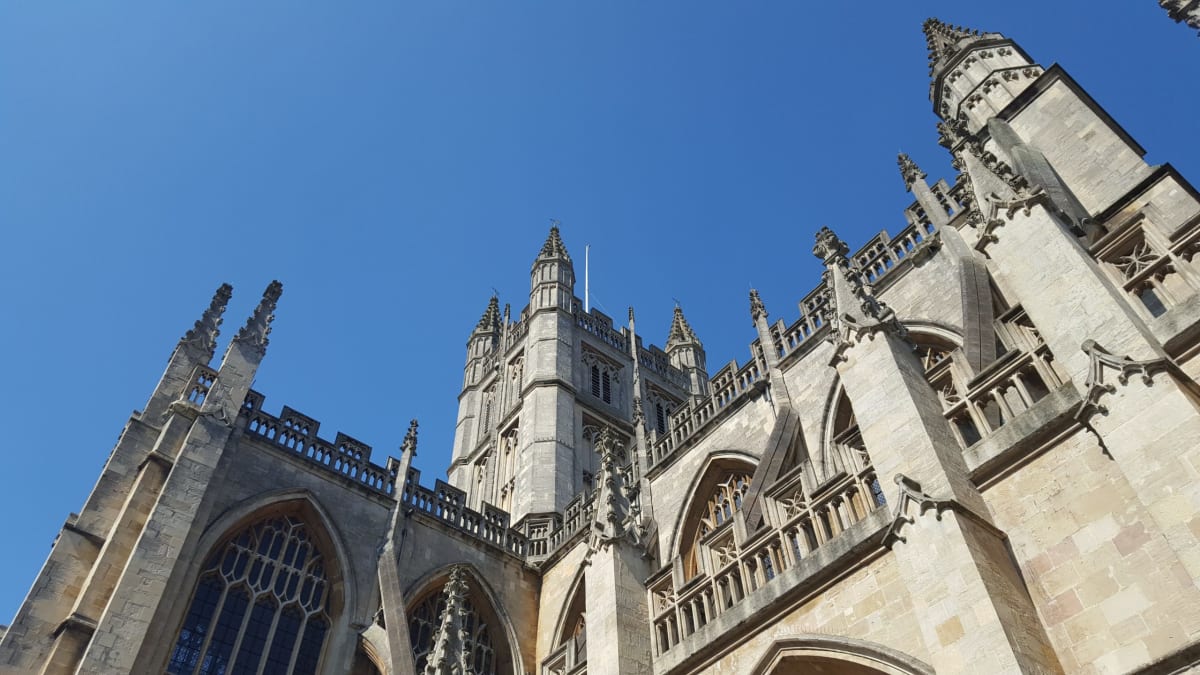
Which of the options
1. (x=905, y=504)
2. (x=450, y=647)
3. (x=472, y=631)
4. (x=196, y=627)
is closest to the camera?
(x=905, y=504)

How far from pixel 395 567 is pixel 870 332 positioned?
10.3m

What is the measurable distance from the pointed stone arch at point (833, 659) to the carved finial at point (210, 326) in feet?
40.6

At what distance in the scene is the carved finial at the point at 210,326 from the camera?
16344mm

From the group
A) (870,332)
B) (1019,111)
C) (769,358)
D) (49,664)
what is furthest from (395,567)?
(1019,111)

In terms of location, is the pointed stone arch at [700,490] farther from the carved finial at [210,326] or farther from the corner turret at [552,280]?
the corner turret at [552,280]

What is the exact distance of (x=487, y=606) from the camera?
17.3 m

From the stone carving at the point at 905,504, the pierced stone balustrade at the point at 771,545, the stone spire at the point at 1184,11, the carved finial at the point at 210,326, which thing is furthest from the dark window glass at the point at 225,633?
the stone spire at the point at 1184,11

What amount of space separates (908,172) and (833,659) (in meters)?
9.71

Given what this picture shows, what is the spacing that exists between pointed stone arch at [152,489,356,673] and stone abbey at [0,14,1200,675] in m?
0.04

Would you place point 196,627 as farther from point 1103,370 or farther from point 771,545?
point 1103,370

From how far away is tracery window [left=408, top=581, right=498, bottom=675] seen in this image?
16.0m

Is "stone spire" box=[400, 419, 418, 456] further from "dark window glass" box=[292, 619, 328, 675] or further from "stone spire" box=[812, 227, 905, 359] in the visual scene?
"stone spire" box=[812, 227, 905, 359]

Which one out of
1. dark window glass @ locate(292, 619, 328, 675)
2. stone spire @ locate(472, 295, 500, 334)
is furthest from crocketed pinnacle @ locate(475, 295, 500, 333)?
dark window glass @ locate(292, 619, 328, 675)

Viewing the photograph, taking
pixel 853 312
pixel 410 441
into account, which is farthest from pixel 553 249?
pixel 853 312
